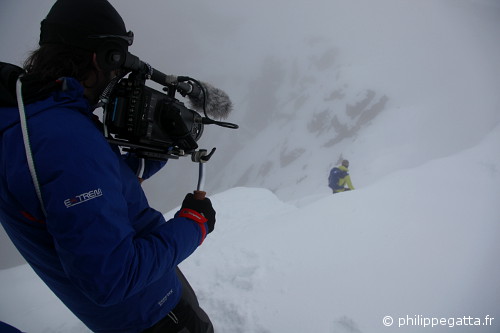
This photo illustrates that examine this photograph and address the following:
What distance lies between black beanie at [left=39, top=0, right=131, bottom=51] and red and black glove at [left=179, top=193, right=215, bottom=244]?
0.91 m

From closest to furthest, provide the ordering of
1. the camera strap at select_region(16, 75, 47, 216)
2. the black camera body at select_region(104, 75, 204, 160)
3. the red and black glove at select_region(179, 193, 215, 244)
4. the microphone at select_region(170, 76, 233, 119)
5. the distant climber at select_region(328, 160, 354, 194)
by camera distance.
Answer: the camera strap at select_region(16, 75, 47, 216) → the black camera body at select_region(104, 75, 204, 160) → the red and black glove at select_region(179, 193, 215, 244) → the microphone at select_region(170, 76, 233, 119) → the distant climber at select_region(328, 160, 354, 194)

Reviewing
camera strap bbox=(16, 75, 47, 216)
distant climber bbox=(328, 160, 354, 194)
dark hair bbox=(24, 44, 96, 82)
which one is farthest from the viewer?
distant climber bbox=(328, 160, 354, 194)

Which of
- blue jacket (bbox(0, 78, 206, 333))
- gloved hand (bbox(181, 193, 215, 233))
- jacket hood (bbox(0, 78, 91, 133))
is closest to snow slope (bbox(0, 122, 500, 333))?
gloved hand (bbox(181, 193, 215, 233))

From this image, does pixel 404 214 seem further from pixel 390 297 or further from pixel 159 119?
pixel 159 119

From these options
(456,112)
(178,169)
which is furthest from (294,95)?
(456,112)

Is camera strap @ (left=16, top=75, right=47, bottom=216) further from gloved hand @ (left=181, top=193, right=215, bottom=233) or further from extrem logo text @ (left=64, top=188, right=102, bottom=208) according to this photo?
gloved hand @ (left=181, top=193, right=215, bottom=233)

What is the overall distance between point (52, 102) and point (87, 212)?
48cm

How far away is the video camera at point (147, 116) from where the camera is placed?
1.28 m

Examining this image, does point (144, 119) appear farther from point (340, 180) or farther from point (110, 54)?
point (340, 180)

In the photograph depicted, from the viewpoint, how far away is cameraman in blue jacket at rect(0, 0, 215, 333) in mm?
920

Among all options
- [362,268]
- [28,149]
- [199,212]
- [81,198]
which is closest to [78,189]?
[81,198]

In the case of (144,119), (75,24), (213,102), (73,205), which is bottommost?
(73,205)

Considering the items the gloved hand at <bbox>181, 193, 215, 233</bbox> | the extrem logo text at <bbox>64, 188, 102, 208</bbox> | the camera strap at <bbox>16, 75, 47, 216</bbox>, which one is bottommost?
the gloved hand at <bbox>181, 193, 215, 233</bbox>

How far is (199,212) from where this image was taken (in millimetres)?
1454
